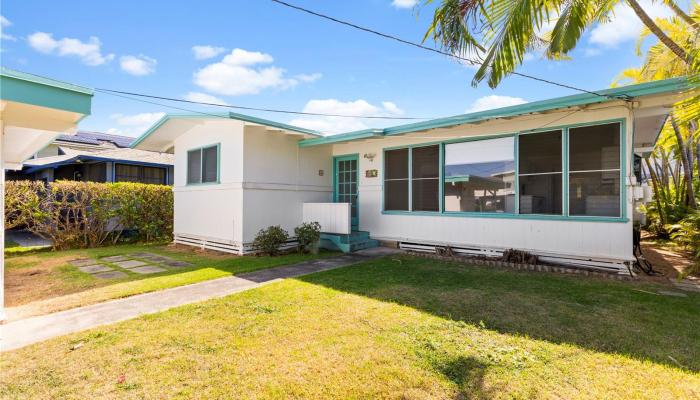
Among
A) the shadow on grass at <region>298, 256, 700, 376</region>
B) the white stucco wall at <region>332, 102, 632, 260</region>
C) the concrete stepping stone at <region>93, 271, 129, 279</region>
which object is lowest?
the concrete stepping stone at <region>93, 271, 129, 279</region>

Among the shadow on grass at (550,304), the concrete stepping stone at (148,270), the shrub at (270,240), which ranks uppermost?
the shrub at (270,240)

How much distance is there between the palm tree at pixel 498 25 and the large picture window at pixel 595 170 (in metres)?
1.50

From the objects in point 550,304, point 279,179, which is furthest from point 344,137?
point 550,304

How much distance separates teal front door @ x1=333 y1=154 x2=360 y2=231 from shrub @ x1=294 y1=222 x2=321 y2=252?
1.47 meters

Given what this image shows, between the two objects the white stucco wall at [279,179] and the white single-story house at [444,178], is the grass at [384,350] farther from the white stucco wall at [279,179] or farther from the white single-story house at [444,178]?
the white stucco wall at [279,179]

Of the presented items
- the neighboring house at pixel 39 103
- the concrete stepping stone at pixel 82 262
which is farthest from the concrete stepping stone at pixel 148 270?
the neighboring house at pixel 39 103

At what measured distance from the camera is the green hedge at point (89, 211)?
29.6 feet

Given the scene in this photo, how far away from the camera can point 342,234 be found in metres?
8.62

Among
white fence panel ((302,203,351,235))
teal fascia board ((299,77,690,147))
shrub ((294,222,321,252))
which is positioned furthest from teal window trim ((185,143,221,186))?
teal fascia board ((299,77,690,147))

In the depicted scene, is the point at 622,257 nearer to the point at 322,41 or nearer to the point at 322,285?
the point at 322,285

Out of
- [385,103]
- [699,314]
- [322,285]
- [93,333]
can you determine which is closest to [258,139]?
[322,285]

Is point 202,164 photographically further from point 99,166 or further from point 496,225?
point 99,166

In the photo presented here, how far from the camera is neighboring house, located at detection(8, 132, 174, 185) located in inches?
523

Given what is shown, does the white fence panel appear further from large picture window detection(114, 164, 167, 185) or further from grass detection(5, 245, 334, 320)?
large picture window detection(114, 164, 167, 185)
